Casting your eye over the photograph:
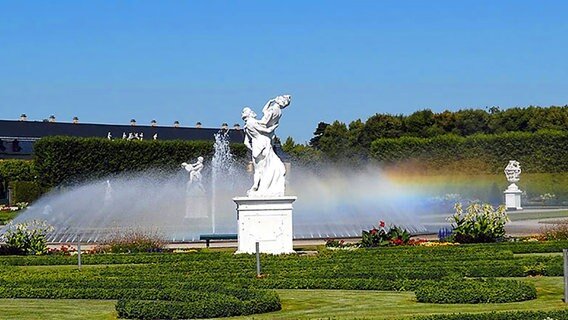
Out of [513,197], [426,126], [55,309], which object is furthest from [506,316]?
[426,126]

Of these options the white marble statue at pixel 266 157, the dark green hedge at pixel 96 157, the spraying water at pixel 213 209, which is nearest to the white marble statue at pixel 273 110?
the white marble statue at pixel 266 157

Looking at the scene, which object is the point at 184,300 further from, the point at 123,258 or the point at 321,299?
the point at 123,258

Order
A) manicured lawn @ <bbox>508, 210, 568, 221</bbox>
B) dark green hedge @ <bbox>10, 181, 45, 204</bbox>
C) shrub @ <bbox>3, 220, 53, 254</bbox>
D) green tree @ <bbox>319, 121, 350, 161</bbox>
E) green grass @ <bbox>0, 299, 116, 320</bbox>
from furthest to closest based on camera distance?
green tree @ <bbox>319, 121, 350, 161</bbox>
dark green hedge @ <bbox>10, 181, 45, 204</bbox>
manicured lawn @ <bbox>508, 210, 568, 221</bbox>
shrub @ <bbox>3, 220, 53, 254</bbox>
green grass @ <bbox>0, 299, 116, 320</bbox>

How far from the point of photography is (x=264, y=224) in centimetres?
2180

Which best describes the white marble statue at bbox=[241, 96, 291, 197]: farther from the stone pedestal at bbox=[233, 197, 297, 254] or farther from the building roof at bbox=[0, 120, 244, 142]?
the building roof at bbox=[0, 120, 244, 142]

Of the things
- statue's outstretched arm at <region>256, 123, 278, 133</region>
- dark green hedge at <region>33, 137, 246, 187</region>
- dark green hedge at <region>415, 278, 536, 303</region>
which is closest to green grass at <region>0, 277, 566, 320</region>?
dark green hedge at <region>415, 278, 536, 303</region>

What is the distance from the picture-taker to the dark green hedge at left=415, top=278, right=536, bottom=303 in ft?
39.9

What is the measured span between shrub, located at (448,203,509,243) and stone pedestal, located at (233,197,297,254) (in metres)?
4.96

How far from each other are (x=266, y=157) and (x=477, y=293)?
411 inches

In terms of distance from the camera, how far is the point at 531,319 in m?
10.1

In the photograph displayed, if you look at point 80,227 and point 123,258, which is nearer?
point 123,258

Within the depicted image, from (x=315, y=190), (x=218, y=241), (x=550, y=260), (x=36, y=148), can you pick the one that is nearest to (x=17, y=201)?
(x=36, y=148)

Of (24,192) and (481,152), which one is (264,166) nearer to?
(481,152)

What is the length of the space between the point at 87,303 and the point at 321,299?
331 cm
